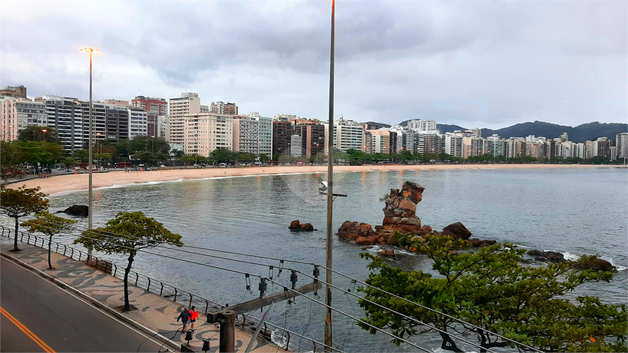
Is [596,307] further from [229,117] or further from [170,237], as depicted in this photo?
[229,117]

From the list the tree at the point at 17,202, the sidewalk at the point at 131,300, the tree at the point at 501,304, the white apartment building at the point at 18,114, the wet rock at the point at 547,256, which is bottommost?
the wet rock at the point at 547,256

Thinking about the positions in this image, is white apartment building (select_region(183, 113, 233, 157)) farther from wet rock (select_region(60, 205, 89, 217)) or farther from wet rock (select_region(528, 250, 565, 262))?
wet rock (select_region(528, 250, 565, 262))

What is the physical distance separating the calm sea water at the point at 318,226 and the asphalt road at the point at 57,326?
2986 mm

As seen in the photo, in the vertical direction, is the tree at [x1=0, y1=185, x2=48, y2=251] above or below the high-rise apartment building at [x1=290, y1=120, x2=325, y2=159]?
below

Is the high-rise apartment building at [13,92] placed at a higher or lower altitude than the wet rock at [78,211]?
higher

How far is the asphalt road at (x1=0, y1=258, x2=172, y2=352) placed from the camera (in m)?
10.2

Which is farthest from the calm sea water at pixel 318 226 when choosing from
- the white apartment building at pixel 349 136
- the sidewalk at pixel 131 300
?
the white apartment building at pixel 349 136

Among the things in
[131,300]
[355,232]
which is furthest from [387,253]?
[131,300]

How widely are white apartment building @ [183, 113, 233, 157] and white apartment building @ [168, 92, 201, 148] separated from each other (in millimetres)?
6907

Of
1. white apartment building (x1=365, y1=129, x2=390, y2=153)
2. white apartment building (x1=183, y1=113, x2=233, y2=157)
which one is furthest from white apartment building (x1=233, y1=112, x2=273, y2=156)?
white apartment building (x1=365, y1=129, x2=390, y2=153)

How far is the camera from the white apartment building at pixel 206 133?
144500 millimetres

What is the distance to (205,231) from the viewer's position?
3278 centimetres

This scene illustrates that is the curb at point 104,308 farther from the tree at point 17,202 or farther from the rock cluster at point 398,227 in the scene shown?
the rock cluster at point 398,227

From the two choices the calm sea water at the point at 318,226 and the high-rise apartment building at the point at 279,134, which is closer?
the calm sea water at the point at 318,226
